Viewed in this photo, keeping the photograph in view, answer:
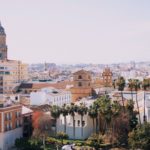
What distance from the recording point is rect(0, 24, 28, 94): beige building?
102869 mm

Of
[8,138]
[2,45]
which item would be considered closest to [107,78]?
[2,45]

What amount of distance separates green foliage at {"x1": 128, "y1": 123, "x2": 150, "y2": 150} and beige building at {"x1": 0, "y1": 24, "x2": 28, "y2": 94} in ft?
187

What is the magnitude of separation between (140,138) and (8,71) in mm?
62336

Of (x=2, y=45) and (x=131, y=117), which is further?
(x=2, y=45)

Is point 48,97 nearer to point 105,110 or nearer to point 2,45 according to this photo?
point 105,110

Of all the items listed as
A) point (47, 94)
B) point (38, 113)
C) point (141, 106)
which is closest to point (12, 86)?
point (47, 94)

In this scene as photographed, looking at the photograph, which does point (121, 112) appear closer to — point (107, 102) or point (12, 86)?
point (107, 102)

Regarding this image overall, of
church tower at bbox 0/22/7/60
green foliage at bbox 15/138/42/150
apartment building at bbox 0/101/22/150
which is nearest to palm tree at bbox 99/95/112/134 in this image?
green foliage at bbox 15/138/42/150

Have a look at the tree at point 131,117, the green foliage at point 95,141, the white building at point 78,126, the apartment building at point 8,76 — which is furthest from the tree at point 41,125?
the apartment building at point 8,76

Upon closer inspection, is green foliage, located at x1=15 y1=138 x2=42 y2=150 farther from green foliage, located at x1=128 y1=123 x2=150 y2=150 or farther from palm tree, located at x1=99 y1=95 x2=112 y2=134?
green foliage, located at x1=128 y1=123 x2=150 y2=150

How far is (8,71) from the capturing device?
105m

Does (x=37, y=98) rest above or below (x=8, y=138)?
above

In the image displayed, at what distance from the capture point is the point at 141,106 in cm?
6025

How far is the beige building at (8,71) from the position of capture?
103 meters
